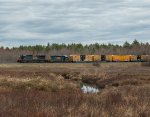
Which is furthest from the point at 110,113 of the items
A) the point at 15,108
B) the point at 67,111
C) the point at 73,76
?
the point at 73,76

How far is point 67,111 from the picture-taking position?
13.3 m

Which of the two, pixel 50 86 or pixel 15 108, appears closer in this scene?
pixel 15 108

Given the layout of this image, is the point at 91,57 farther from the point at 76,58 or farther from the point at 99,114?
the point at 99,114

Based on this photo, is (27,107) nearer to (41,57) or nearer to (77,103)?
(77,103)

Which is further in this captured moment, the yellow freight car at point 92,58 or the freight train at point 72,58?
the yellow freight car at point 92,58

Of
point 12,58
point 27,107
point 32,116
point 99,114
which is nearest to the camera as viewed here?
point 32,116

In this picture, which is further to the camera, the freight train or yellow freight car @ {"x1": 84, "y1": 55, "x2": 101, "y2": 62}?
yellow freight car @ {"x1": 84, "y1": 55, "x2": 101, "y2": 62}

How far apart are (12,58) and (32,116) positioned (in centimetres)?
14714

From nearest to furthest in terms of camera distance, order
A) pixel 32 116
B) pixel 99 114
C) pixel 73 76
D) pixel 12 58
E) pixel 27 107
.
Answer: pixel 32 116
pixel 99 114
pixel 27 107
pixel 73 76
pixel 12 58

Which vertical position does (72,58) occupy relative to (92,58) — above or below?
above

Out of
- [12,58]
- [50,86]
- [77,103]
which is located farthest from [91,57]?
[77,103]

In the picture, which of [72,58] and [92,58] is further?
[92,58]

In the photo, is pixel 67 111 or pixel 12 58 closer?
pixel 67 111

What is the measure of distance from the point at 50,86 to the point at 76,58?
277ft
